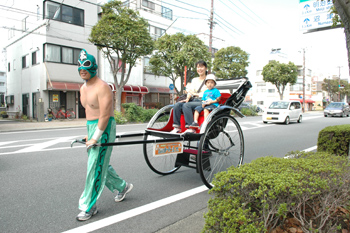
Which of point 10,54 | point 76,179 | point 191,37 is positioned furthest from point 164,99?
point 76,179

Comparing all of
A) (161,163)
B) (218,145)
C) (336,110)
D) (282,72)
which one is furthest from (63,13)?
(282,72)

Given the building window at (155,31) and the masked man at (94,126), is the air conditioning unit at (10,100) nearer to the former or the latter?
the building window at (155,31)

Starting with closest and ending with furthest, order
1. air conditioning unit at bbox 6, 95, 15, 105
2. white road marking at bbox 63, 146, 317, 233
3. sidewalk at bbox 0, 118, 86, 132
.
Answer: white road marking at bbox 63, 146, 317, 233, sidewalk at bbox 0, 118, 86, 132, air conditioning unit at bbox 6, 95, 15, 105

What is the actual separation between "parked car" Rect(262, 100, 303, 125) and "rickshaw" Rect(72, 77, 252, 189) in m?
12.9

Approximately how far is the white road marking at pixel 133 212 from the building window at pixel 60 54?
21.5 meters

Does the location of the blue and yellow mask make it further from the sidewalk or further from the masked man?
the sidewalk

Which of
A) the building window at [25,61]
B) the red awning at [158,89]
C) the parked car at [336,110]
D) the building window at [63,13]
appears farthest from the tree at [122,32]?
the parked car at [336,110]

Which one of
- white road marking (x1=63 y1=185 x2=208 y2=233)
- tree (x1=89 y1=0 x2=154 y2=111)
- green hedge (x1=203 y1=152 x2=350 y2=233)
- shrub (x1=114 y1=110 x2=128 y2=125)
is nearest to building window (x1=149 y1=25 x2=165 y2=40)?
tree (x1=89 y1=0 x2=154 y2=111)

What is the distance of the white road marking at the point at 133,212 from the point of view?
2923 mm

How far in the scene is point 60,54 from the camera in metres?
22.5

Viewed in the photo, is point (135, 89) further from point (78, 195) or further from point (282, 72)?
point (78, 195)

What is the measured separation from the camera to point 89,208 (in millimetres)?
3119

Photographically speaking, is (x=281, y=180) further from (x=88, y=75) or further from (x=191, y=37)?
(x=191, y=37)

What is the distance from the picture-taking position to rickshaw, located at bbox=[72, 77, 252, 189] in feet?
12.8
